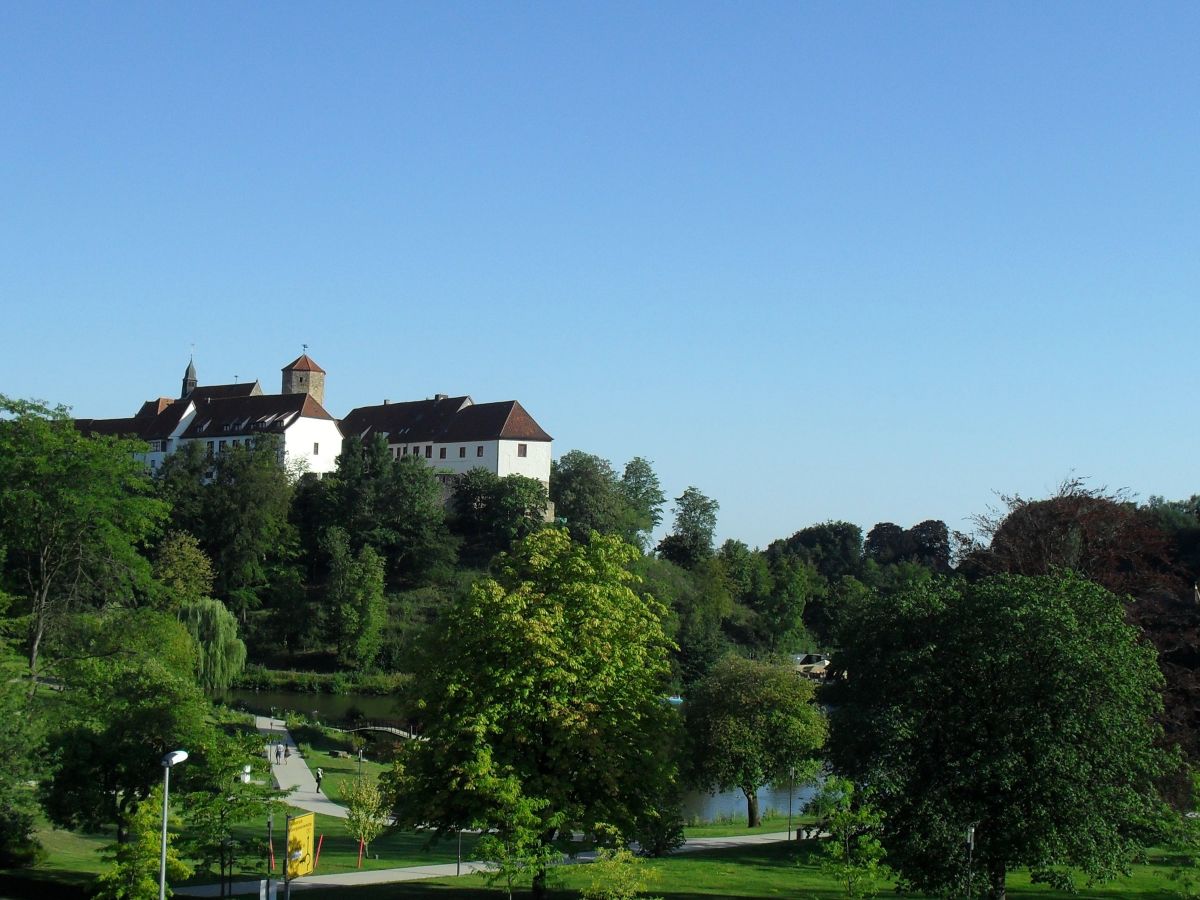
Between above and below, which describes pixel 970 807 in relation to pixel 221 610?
below

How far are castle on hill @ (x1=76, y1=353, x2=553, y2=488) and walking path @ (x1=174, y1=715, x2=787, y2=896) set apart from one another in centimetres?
4660

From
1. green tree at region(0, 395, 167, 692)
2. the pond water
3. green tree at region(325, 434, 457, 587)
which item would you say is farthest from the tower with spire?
green tree at region(0, 395, 167, 692)

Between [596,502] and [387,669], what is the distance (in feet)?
66.4

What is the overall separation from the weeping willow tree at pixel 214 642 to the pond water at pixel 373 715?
1382 mm

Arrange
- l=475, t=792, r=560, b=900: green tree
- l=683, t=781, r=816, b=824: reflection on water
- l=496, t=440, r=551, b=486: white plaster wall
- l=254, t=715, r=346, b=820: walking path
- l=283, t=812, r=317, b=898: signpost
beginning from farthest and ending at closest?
l=496, t=440, r=551, b=486: white plaster wall
l=683, t=781, r=816, b=824: reflection on water
l=254, t=715, r=346, b=820: walking path
l=475, t=792, r=560, b=900: green tree
l=283, t=812, r=317, b=898: signpost

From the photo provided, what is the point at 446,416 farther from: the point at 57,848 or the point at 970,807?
the point at 970,807

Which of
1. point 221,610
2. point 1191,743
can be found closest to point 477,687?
point 1191,743

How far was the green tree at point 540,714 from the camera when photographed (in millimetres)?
22906

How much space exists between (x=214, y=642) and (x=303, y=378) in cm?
5148

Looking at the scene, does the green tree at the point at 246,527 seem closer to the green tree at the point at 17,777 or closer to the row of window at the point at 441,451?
the row of window at the point at 441,451

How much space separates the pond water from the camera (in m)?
46.1

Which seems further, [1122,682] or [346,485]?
[346,485]

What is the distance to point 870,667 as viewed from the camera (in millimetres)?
24062

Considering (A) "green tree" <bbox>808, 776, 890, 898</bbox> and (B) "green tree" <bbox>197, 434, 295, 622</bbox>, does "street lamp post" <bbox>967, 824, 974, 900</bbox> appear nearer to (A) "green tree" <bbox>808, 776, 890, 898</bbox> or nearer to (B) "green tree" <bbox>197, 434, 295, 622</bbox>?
(A) "green tree" <bbox>808, 776, 890, 898</bbox>
